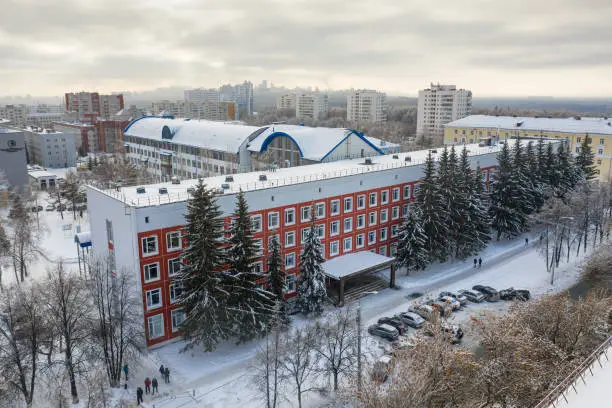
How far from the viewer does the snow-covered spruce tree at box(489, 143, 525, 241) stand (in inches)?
1873

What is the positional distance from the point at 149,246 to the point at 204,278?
4250 millimetres

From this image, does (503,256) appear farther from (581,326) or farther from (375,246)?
(581,326)

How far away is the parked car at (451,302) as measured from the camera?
3431 centimetres

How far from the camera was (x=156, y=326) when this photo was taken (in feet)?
99.0

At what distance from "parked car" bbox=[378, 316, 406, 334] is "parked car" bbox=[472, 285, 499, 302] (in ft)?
29.4

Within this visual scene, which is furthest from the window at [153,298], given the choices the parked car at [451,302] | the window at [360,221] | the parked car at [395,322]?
the parked car at [451,302]

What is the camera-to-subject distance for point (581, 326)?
21.3 metres

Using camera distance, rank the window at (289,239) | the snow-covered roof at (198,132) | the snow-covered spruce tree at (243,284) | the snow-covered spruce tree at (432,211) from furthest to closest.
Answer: the snow-covered roof at (198,132), the snow-covered spruce tree at (432,211), the window at (289,239), the snow-covered spruce tree at (243,284)

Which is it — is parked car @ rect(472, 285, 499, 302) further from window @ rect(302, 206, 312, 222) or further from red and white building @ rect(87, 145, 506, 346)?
window @ rect(302, 206, 312, 222)

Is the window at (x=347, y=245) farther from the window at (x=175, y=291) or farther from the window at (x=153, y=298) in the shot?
the window at (x=153, y=298)

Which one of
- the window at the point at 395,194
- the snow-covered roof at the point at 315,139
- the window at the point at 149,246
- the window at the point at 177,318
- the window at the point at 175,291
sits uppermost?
the snow-covered roof at the point at 315,139

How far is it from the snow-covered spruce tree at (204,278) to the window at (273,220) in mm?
6400

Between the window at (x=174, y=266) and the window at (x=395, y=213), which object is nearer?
the window at (x=174, y=266)

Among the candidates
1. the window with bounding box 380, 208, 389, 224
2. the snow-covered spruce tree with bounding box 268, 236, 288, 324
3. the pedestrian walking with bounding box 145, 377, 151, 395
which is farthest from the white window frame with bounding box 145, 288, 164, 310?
the window with bounding box 380, 208, 389, 224
